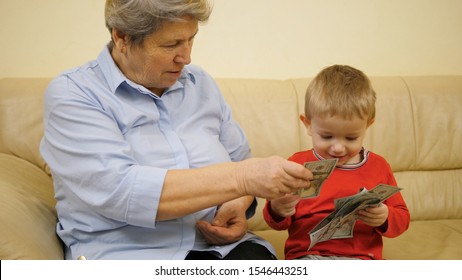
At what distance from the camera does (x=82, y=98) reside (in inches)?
59.9

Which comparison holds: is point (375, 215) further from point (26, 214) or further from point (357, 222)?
point (26, 214)

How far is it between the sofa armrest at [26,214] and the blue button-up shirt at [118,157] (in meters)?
0.05

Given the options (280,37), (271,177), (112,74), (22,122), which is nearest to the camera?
(271,177)

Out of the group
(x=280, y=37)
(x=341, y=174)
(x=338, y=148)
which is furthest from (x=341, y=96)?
(x=280, y=37)

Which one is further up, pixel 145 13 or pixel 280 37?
pixel 145 13

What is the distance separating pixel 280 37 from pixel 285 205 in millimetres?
1288

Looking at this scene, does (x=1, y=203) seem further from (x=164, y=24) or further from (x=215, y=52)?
(x=215, y=52)

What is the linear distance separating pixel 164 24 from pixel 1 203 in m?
0.67

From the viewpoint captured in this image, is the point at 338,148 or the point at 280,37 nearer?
the point at 338,148

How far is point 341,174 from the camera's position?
66.0 inches

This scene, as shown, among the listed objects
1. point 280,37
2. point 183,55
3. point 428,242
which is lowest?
point 428,242

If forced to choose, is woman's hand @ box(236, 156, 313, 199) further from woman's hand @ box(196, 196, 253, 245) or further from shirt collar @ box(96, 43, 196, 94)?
shirt collar @ box(96, 43, 196, 94)

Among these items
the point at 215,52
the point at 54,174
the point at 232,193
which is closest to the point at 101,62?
the point at 54,174

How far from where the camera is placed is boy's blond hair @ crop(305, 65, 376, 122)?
1.54 metres
